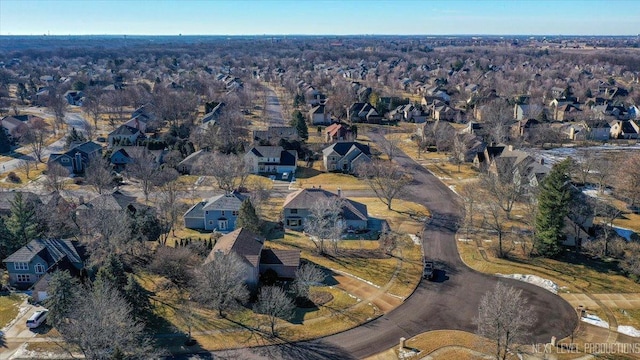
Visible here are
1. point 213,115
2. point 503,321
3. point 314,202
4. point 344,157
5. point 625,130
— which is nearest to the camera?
point 503,321

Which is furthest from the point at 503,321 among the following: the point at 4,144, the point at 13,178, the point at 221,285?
the point at 4,144

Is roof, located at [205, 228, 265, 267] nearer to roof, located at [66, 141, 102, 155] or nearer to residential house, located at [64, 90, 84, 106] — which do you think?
roof, located at [66, 141, 102, 155]

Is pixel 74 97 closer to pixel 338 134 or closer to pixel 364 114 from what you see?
pixel 364 114

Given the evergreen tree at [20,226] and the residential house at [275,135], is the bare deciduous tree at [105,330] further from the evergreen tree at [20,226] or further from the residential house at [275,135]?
the residential house at [275,135]

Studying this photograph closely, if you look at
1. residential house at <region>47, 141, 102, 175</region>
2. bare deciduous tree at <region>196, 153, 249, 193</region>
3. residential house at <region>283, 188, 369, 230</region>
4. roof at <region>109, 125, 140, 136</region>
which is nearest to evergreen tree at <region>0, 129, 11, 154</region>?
residential house at <region>47, 141, 102, 175</region>

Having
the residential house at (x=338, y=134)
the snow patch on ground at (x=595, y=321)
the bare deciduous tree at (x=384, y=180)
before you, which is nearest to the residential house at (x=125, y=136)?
the residential house at (x=338, y=134)

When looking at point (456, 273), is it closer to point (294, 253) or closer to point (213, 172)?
point (294, 253)
